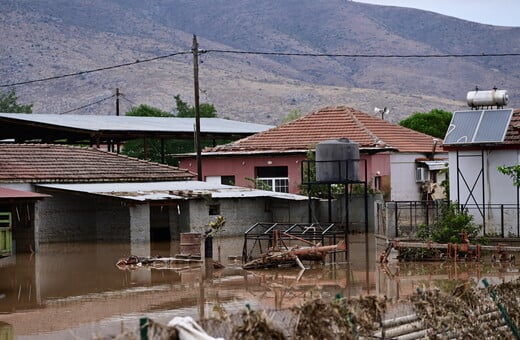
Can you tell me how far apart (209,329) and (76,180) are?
29664 millimetres

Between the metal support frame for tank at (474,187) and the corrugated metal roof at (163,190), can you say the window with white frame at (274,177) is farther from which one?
the metal support frame for tank at (474,187)

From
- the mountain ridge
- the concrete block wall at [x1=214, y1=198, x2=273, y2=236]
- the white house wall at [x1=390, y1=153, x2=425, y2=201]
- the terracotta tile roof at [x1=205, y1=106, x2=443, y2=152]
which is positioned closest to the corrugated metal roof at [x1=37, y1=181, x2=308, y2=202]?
the concrete block wall at [x1=214, y1=198, x2=273, y2=236]

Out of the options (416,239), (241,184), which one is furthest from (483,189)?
(241,184)

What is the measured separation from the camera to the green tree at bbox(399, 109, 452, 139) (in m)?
66.6

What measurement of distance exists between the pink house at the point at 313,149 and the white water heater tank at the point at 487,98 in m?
12.7

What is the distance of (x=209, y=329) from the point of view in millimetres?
12500

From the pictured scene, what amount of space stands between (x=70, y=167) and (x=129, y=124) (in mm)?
13283

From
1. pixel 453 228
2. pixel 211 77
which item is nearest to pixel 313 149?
pixel 453 228

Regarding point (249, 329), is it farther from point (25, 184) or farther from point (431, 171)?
point (431, 171)

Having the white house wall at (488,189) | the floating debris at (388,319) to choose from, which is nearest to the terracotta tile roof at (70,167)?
the white house wall at (488,189)

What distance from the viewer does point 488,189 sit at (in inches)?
1318

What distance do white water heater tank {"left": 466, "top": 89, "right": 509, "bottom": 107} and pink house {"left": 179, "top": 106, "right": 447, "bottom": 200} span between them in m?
12.7

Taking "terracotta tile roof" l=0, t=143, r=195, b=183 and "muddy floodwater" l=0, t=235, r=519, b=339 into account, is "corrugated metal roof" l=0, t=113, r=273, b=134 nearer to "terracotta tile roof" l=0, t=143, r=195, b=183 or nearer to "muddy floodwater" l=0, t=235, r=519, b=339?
"terracotta tile roof" l=0, t=143, r=195, b=183

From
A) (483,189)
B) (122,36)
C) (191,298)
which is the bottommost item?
(191,298)
